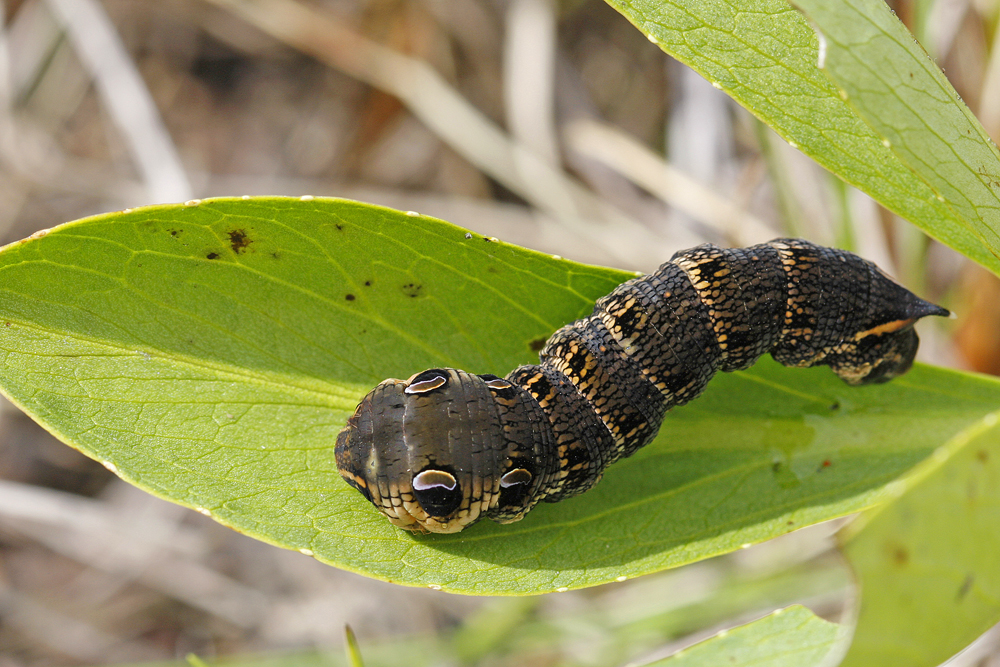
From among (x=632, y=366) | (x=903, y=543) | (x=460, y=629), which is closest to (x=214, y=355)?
(x=632, y=366)

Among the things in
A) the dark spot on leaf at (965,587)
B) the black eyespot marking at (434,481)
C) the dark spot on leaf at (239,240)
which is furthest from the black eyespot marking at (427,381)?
the dark spot on leaf at (965,587)

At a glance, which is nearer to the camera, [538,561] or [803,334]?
[538,561]

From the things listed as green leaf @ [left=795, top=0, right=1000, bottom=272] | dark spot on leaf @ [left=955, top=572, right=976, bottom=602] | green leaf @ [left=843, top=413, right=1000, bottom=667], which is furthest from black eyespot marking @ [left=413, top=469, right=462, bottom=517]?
green leaf @ [left=795, top=0, right=1000, bottom=272]

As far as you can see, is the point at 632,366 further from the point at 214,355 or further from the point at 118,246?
the point at 118,246

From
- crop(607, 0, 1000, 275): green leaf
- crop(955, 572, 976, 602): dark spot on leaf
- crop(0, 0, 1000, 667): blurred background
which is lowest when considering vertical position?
crop(0, 0, 1000, 667): blurred background

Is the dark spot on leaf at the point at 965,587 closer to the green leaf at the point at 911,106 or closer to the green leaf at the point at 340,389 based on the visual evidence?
the green leaf at the point at 340,389

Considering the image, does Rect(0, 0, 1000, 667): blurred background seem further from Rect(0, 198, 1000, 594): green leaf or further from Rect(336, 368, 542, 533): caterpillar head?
Rect(336, 368, 542, 533): caterpillar head
